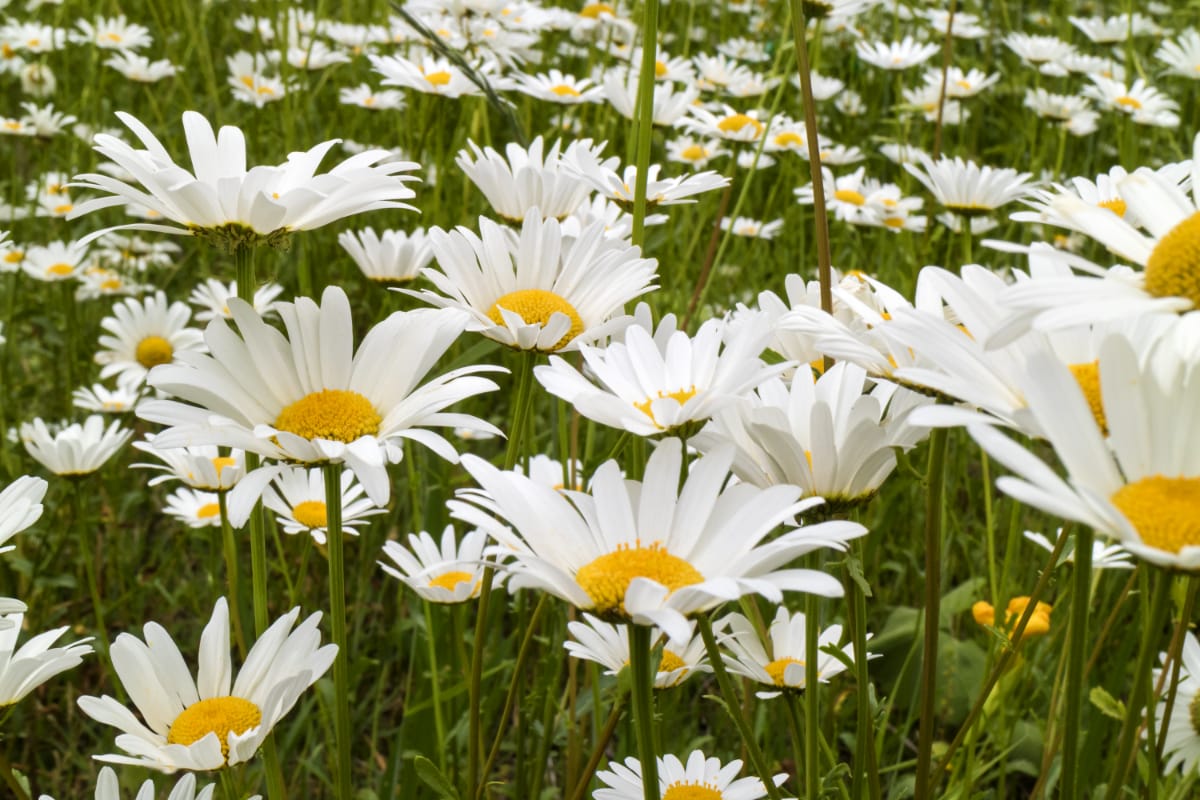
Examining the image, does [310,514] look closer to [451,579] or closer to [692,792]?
[451,579]

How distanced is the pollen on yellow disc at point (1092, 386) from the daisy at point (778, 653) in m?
0.30

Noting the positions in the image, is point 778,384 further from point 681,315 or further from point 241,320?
point 681,315

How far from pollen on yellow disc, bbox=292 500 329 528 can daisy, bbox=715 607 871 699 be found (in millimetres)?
559

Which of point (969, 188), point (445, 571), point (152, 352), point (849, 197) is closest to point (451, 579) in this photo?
point (445, 571)

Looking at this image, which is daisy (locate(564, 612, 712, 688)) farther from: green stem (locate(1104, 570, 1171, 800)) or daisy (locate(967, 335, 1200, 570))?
daisy (locate(967, 335, 1200, 570))

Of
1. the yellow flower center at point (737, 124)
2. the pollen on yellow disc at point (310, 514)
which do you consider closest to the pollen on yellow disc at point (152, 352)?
the pollen on yellow disc at point (310, 514)

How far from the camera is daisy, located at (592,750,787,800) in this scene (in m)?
0.99

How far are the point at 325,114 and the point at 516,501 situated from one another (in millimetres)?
3517

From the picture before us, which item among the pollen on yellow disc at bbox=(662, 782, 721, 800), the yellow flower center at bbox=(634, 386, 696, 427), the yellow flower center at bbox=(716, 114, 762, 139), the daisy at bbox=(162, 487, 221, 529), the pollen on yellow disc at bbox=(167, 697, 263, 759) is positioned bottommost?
the daisy at bbox=(162, 487, 221, 529)

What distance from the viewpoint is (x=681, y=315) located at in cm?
234

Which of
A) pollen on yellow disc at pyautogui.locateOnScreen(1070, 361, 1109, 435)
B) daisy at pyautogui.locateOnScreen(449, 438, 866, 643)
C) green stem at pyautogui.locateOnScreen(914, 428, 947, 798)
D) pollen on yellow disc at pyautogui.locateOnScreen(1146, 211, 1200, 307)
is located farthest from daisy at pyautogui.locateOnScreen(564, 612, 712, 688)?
pollen on yellow disc at pyautogui.locateOnScreen(1146, 211, 1200, 307)

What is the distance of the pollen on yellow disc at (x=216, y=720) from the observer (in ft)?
2.84

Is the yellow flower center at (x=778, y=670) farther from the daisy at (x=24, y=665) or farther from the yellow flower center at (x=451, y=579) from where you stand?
the daisy at (x=24, y=665)

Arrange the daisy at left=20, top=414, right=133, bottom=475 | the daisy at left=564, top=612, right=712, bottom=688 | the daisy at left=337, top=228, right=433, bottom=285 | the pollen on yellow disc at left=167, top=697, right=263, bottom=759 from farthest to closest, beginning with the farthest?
the daisy at left=337, top=228, right=433, bottom=285 < the daisy at left=20, top=414, right=133, bottom=475 < the daisy at left=564, top=612, right=712, bottom=688 < the pollen on yellow disc at left=167, top=697, right=263, bottom=759
